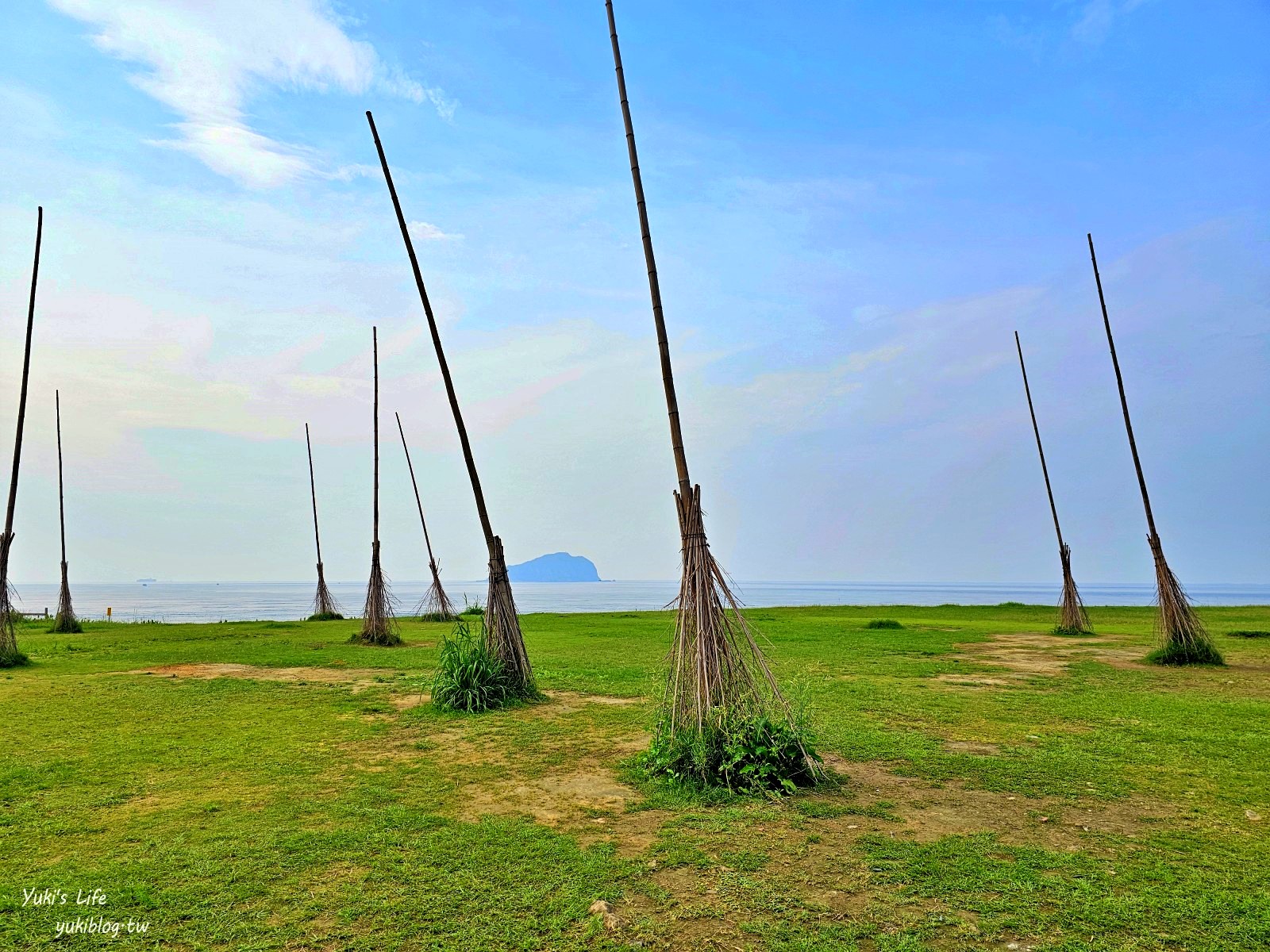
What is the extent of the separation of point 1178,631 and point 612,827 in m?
10.6

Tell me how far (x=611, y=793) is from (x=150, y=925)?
260 centimetres

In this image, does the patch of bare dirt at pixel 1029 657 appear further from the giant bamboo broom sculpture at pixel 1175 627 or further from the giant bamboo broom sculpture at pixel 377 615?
the giant bamboo broom sculpture at pixel 377 615

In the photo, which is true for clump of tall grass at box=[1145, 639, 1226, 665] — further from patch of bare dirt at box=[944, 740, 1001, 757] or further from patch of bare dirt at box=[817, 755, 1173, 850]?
patch of bare dirt at box=[817, 755, 1173, 850]

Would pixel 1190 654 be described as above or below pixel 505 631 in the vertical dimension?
below

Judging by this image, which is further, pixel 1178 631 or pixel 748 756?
pixel 1178 631

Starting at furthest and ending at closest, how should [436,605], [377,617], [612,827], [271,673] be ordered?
[436,605], [377,617], [271,673], [612,827]

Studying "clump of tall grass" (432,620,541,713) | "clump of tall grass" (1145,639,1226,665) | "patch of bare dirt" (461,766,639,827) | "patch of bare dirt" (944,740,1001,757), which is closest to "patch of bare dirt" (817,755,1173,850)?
"patch of bare dirt" (944,740,1001,757)

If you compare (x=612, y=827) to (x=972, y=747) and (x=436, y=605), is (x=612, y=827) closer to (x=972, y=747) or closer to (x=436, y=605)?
(x=972, y=747)

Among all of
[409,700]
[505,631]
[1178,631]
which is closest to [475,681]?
[505,631]

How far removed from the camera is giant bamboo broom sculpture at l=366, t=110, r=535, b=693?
830 centimetres

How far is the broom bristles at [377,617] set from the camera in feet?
48.3

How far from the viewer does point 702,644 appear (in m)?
5.10

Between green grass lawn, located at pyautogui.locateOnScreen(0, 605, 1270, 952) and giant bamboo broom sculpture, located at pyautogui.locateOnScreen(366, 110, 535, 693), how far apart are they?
723 mm

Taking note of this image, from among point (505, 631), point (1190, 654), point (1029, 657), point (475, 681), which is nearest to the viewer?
point (475, 681)
